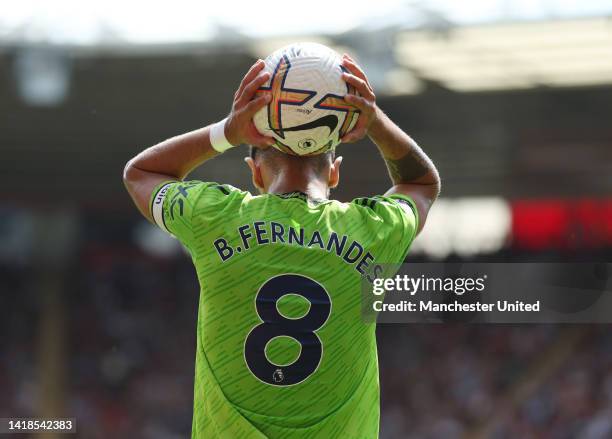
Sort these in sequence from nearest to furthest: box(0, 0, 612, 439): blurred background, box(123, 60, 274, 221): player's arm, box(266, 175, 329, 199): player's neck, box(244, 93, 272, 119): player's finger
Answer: box(244, 93, 272, 119): player's finger
box(266, 175, 329, 199): player's neck
box(123, 60, 274, 221): player's arm
box(0, 0, 612, 439): blurred background

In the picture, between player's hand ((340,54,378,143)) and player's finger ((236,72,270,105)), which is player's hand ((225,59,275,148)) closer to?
player's finger ((236,72,270,105))

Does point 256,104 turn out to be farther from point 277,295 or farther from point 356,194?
point 356,194

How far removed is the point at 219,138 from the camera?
8.21 ft

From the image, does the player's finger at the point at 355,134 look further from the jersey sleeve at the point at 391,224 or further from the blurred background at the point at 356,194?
the blurred background at the point at 356,194

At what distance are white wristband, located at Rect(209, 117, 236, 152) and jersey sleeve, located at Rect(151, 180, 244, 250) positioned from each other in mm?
134

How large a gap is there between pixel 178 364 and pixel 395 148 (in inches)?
603

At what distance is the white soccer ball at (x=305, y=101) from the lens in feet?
7.68

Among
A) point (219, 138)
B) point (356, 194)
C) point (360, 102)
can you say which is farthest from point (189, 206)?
point (356, 194)

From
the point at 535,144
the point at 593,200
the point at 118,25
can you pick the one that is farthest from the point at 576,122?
the point at 118,25

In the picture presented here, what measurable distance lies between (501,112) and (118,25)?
6.18 meters

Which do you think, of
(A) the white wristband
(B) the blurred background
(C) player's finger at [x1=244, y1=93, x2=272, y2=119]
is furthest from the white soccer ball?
(B) the blurred background

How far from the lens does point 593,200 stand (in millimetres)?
16094

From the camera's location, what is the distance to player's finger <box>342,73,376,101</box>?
2350 mm

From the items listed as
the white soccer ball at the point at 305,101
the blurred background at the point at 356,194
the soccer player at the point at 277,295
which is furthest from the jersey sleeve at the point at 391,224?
the blurred background at the point at 356,194
